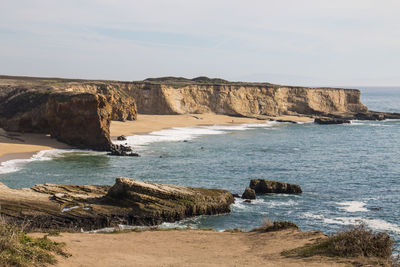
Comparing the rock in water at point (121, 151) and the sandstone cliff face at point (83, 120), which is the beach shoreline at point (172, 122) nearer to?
the sandstone cliff face at point (83, 120)

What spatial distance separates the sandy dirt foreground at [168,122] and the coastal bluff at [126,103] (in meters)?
3.71

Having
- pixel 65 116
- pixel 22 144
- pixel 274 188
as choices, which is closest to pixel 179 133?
pixel 65 116

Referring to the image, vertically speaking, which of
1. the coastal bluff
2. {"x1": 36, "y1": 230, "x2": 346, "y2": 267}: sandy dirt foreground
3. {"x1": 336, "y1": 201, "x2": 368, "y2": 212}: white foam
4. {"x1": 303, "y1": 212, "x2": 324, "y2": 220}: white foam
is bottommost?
{"x1": 303, "y1": 212, "x2": 324, "y2": 220}: white foam

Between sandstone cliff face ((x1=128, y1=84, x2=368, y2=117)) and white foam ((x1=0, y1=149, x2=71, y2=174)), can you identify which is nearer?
white foam ((x1=0, y1=149, x2=71, y2=174))

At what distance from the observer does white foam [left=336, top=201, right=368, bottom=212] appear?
32281mm

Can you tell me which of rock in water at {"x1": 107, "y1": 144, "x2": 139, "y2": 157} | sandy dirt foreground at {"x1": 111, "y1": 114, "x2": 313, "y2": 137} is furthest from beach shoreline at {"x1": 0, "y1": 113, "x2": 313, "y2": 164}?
rock in water at {"x1": 107, "y1": 144, "x2": 139, "y2": 157}

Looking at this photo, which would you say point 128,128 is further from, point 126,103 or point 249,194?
point 249,194

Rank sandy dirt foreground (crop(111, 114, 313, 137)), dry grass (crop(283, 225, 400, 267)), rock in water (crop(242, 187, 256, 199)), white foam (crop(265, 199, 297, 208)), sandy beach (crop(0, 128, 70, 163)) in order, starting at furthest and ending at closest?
sandy dirt foreground (crop(111, 114, 313, 137)) < sandy beach (crop(0, 128, 70, 163)) < rock in water (crop(242, 187, 256, 199)) < white foam (crop(265, 199, 297, 208)) < dry grass (crop(283, 225, 400, 267))

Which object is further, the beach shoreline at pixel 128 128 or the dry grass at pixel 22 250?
the beach shoreline at pixel 128 128

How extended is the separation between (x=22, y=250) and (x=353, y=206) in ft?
85.8

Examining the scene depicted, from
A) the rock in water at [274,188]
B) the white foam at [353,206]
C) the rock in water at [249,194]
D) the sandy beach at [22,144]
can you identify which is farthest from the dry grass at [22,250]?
the sandy beach at [22,144]

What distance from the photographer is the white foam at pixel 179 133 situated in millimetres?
67438

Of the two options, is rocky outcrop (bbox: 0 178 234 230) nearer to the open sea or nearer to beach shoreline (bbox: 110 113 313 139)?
the open sea

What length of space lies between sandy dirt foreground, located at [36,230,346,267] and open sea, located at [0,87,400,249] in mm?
7349
